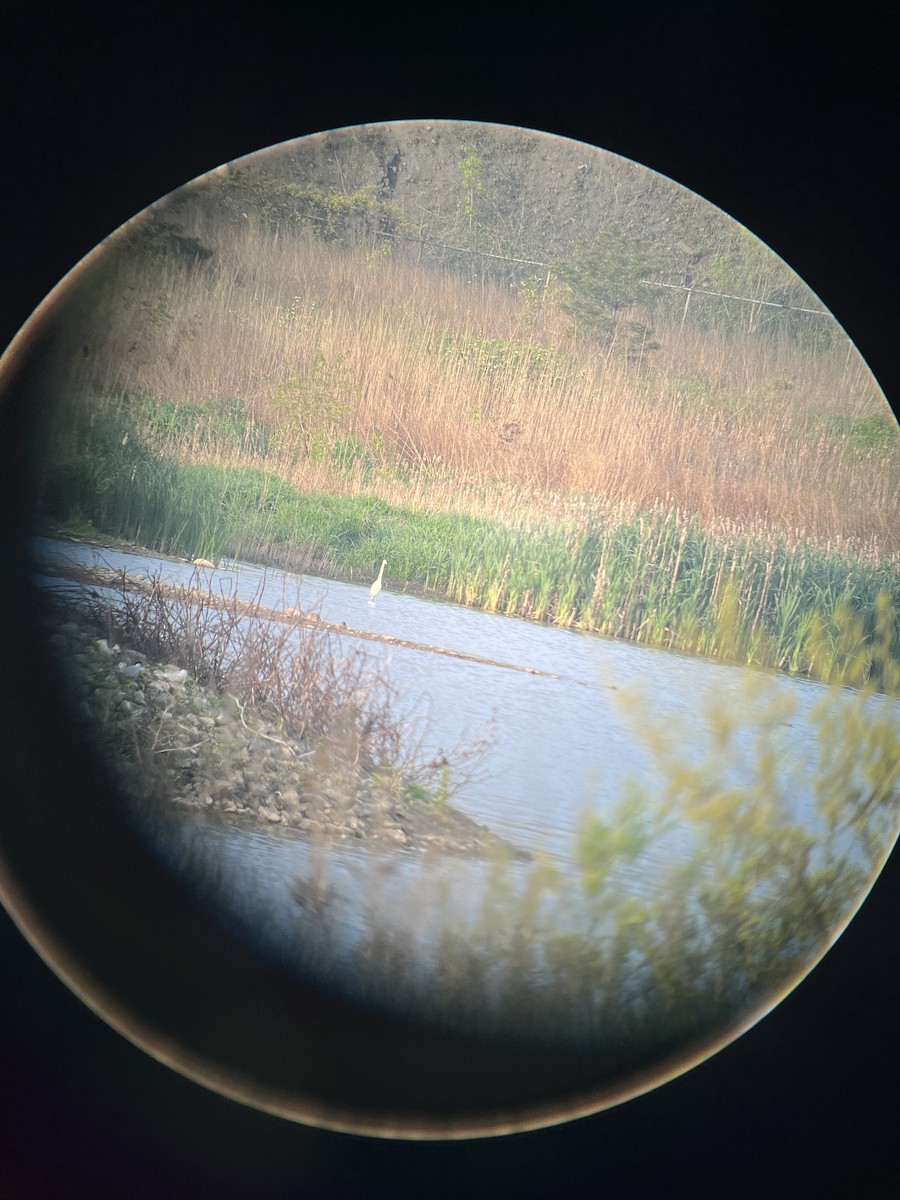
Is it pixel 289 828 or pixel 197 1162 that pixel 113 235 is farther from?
pixel 197 1162

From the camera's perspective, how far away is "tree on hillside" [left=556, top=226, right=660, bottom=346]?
1.55 m

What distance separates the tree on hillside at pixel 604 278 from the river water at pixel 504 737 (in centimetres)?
52

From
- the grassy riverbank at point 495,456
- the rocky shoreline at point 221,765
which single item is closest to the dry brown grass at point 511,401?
the grassy riverbank at point 495,456

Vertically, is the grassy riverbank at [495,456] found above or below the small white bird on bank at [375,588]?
above

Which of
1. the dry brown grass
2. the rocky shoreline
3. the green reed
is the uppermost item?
the dry brown grass

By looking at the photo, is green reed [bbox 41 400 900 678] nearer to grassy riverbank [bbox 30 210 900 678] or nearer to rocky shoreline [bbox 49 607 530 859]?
grassy riverbank [bbox 30 210 900 678]

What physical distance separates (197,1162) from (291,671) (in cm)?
79

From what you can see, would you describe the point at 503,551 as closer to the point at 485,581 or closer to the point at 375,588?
the point at 485,581

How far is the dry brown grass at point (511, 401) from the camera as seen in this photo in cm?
158

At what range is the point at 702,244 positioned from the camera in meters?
1.54

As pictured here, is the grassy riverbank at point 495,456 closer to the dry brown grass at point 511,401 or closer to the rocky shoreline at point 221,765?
the dry brown grass at point 511,401

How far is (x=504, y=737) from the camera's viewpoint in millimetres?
1549

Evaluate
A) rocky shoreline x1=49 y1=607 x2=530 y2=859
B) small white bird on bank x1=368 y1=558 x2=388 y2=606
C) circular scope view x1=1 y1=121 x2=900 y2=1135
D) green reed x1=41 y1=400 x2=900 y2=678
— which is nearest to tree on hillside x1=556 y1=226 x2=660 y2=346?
circular scope view x1=1 y1=121 x2=900 y2=1135

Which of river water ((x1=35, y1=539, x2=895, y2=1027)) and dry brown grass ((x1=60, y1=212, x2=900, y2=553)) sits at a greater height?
dry brown grass ((x1=60, y1=212, x2=900, y2=553))
